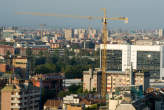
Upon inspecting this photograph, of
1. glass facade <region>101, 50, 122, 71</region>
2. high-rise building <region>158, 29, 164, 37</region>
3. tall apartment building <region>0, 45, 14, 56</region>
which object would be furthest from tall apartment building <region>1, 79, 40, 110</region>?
high-rise building <region>158, 29, 164, 37</region>

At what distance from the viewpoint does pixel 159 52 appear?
7556 cm

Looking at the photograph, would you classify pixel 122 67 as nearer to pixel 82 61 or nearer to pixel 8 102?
pixel 82 61

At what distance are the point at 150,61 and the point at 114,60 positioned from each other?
3479 millimetres

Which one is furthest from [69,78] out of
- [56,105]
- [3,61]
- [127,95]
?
[127,95]

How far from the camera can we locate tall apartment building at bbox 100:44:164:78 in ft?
239

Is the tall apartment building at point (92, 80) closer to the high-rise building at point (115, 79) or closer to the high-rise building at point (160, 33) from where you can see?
the high-rise building at point (115, 79)

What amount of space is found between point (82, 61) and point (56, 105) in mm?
54896

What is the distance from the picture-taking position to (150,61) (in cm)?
7400

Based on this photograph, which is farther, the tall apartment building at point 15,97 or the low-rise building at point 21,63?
the low-rise building at point 21,63

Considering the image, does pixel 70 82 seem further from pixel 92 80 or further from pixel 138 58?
pixel 138 58

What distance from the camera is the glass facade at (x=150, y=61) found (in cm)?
7325

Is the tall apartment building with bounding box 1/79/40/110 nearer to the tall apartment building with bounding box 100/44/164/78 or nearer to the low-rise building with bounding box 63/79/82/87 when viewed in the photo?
the low-rise building with bounding box 63/79/82/87

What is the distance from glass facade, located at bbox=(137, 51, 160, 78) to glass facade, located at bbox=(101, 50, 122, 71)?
5.66ft

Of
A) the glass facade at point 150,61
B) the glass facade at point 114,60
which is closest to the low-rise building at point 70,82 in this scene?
the glass facade at point 114,60
